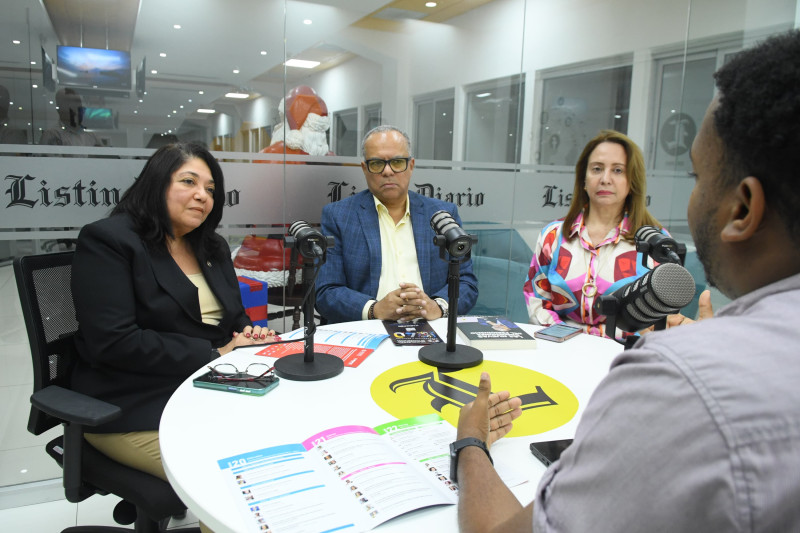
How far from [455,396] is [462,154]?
250cm

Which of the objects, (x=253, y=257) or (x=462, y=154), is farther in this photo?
(x=462, y=154)

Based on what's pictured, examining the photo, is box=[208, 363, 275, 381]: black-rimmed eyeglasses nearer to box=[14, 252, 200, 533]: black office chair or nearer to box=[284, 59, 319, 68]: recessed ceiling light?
box=[14, 252, 200, 533]: black office chair

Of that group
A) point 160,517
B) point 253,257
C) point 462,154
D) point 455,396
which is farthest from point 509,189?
point 160,517

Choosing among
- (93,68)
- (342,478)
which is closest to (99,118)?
(93,68)

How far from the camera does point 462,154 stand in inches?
145

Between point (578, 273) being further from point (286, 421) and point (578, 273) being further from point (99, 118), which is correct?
point (99, 118)

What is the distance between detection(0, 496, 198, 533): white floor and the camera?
8.01ft

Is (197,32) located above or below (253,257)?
above

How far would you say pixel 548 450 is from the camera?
3.77 feet

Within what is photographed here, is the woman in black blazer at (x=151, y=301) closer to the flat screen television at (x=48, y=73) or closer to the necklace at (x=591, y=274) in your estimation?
the flat screen television at (x=48, y=73)

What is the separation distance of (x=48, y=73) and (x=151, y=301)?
1.39 metres

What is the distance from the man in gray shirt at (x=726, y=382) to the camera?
0.53m

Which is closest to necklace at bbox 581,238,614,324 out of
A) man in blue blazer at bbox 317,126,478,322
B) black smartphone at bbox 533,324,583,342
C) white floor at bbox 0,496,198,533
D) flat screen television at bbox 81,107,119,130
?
black smartphone at bbox 533,324,583,342

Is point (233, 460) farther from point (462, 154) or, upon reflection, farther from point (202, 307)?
point (462, 154)
